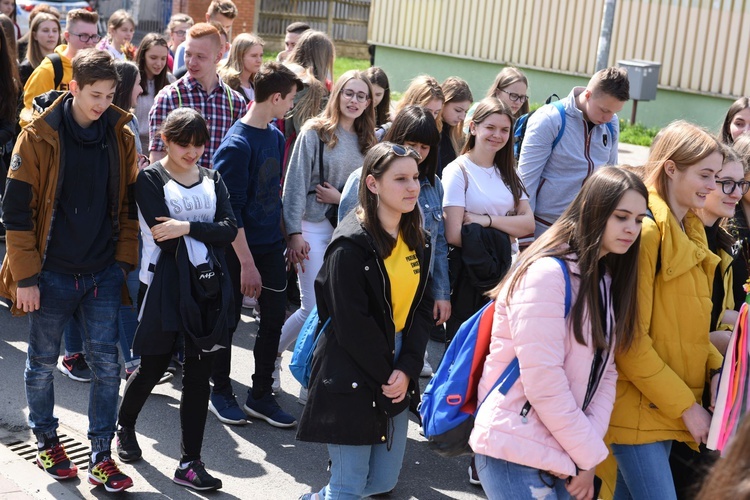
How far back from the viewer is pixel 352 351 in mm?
3936

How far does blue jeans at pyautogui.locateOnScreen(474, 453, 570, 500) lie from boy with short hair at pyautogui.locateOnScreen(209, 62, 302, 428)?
2214 mm

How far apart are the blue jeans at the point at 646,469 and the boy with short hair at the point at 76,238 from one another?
2.34m

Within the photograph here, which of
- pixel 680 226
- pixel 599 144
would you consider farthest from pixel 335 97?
pixel 680 226

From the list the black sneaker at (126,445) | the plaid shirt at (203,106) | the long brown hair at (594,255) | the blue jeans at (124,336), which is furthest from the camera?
the plaid shirt at (203,106)

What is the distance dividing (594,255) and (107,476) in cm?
259

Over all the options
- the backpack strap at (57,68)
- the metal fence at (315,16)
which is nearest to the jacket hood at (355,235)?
the backpack strap at (57,68)

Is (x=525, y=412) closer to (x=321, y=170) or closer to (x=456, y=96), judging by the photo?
(x=321, y=170)

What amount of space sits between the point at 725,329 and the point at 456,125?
10.7ft

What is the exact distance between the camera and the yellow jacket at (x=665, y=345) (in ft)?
12.1

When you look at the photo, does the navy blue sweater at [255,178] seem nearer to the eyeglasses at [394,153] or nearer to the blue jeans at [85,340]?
the blue jeans at [85,340]

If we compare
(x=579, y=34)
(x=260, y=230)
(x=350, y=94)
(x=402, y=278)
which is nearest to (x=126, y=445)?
(x=260, y=230)

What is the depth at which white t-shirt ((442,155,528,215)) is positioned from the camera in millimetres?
5395

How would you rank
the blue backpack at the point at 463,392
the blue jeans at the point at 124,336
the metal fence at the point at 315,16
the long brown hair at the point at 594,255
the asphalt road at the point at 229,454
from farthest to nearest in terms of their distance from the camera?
the metal fence at the point at 315,16, the blue jeans at the point at 124,336, the asphalt road at the point at 229,454, the blue backpack at the point at 463,392, the long brown hair at the point at 594,255

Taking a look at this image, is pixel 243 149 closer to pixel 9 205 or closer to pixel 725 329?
pixel 9 205
